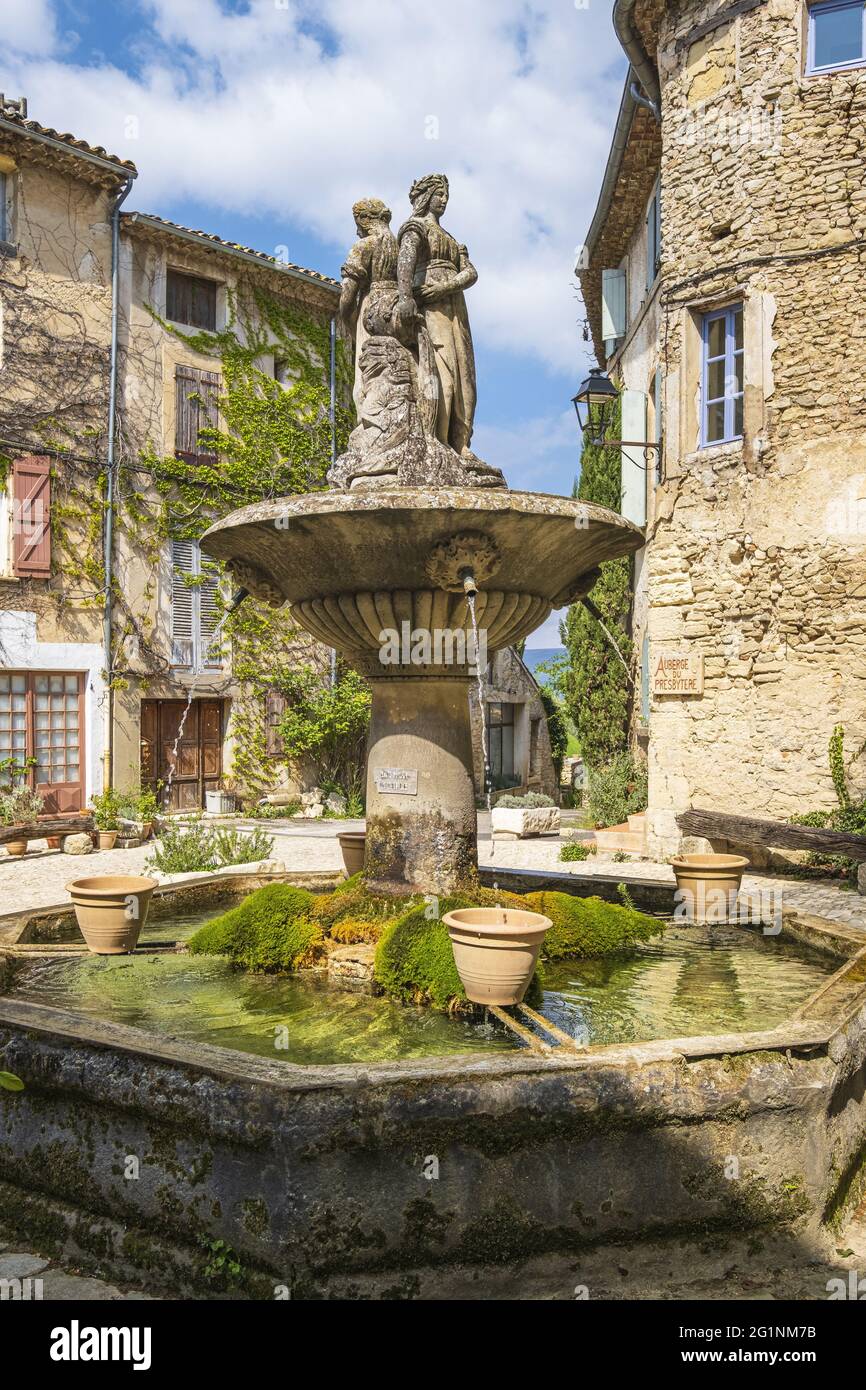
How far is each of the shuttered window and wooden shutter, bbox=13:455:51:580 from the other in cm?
274

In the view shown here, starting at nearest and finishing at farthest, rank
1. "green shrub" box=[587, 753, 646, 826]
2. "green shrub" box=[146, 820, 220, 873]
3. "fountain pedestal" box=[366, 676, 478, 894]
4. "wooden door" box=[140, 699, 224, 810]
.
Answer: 1. "fountain pedestal" box=[366, 676, 478, 894]
2. "green shrub" box=[146, 820, 220, 873]
3. "green shrub" box=[587, 753, 646, 826]
4. "wooden door" box=[140, 699, 224, 810]

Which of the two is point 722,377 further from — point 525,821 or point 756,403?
point 525,821

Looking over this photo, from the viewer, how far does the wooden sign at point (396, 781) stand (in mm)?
5316

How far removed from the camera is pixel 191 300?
710 inches

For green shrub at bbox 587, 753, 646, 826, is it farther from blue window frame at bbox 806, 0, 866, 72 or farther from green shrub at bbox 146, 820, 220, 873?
blue window frame at bbox 806, 0, 866, 72

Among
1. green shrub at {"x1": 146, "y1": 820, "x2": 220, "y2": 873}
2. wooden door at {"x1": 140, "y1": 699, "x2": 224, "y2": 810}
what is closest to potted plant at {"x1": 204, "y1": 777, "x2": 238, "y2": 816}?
wooden door at {"x1": 140, "y1": 699, "x2": 224, "y2": 810}

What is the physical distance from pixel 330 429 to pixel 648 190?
295 inches

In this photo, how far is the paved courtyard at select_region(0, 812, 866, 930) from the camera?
28.6 ft

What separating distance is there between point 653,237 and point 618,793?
7.50 m

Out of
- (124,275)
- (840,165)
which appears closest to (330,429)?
(124,275)

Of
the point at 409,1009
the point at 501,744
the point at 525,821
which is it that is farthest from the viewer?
the point at 501,744

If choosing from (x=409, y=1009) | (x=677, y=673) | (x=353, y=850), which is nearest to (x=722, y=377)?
(x=677, y=673)

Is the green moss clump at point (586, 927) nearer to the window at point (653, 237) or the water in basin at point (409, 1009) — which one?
the water in basin at point (409, 1009)
